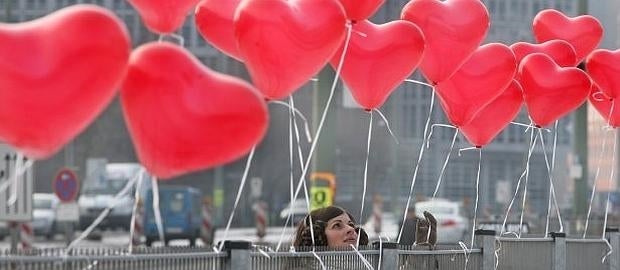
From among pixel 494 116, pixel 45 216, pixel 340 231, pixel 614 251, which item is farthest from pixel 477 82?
pixel 45 216

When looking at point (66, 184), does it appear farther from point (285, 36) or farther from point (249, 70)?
point (285, 36)

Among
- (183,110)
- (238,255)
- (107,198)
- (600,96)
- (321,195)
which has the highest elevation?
(107,198)

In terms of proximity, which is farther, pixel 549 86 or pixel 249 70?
pixel 549 86

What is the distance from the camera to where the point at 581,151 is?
29.4m

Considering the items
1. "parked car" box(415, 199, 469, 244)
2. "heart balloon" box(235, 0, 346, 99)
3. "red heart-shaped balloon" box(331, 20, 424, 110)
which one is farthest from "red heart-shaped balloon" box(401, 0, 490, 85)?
"parked car" box(415, 199, 469, 244)

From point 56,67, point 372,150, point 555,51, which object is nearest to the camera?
point 56,67

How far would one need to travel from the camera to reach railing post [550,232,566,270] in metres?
13.7

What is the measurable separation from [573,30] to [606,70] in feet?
2.32

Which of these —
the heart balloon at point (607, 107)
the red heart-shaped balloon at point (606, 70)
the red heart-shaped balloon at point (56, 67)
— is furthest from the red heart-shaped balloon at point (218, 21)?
the heart balloon at point (607, 107)

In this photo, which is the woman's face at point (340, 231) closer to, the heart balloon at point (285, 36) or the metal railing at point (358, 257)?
the metal railing at point (358, 257)

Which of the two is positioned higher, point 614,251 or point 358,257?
point 614,251

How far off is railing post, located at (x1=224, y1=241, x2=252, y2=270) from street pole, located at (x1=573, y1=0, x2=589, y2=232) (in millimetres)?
19709

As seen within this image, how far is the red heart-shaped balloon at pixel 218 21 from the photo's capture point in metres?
9.82

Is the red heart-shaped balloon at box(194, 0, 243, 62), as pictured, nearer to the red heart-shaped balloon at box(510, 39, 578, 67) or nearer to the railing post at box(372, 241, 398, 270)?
the railing post at box(372, 241, 398, 270)
